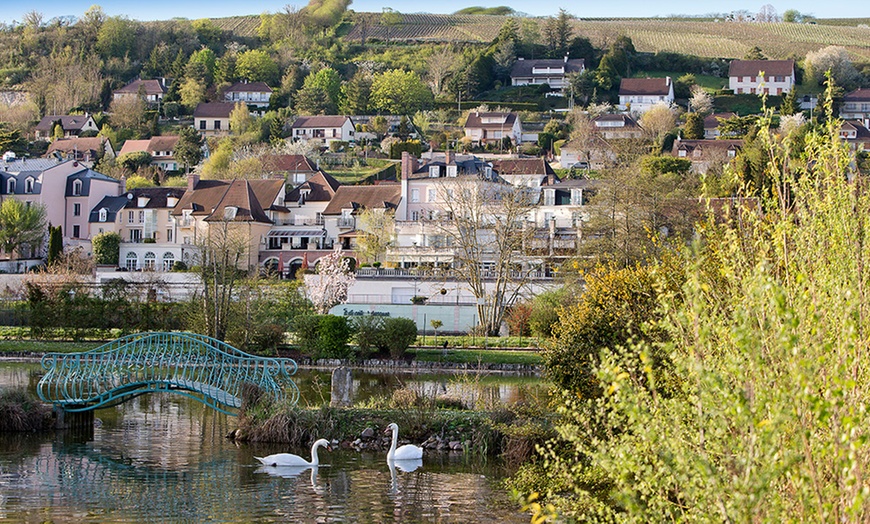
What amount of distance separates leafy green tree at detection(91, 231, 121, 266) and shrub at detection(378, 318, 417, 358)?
121 feet

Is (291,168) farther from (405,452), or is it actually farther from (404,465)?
(404,465)

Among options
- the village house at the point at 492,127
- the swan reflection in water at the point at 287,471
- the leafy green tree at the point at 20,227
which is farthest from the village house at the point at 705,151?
the swan reflection in water at the point at 287,471

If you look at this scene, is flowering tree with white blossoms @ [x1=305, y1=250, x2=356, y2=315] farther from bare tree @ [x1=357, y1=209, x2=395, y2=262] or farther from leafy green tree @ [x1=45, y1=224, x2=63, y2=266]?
leafy green tree @ [x1=45, y1=224, x2=63, y2=266]

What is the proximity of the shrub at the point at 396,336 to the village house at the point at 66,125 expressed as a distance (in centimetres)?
8466

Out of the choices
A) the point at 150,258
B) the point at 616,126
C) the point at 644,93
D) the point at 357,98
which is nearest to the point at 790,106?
the point at 616,126

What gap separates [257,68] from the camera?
139 meters

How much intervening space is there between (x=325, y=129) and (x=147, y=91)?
1251 inches

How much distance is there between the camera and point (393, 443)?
20.4 metres

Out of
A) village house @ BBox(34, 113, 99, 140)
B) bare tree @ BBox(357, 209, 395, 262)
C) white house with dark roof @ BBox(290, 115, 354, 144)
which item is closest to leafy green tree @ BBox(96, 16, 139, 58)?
village house @ BBox(34, 113, 99, 140)

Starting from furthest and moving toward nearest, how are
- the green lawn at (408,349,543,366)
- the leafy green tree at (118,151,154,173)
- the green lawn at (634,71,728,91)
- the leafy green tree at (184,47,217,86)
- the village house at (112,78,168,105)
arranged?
1. the leafy green tree at (184,47,217,86)
2. the village house at (112,78,168,105)
3. the green lawn at (634,71,728,91)
4. the leafy green tree at (118,151,154,173)
5. the green lawn at (408,349,543,366)

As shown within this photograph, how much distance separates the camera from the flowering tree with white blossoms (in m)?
54.2

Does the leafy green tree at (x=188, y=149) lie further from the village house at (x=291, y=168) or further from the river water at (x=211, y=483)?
the river water at (x=211, y=483)

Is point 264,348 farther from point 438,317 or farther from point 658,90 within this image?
point 658,90

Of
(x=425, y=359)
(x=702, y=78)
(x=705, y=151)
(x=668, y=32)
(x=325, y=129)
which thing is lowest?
(x=425, y=359)
